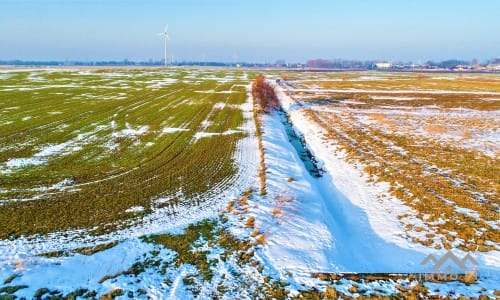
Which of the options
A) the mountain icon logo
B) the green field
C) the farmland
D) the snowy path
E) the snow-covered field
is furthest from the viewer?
the green field

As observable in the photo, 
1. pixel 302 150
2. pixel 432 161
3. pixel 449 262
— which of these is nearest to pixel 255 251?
pixel 449 262

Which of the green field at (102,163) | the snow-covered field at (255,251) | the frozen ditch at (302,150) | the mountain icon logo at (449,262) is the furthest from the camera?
the frozen ditch at (302,150)

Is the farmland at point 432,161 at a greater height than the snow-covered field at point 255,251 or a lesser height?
greater

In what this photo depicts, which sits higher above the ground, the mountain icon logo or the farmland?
the farmland

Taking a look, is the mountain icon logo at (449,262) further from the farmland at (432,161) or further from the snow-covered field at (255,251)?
the farmland at (432,161)

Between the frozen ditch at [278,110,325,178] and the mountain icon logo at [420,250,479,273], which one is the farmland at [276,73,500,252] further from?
the frozen ditch at [278,110,325,178]

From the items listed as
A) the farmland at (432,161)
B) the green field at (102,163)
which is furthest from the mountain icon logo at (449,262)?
the green field at (102,163)

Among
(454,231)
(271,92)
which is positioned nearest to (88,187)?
(454,231)

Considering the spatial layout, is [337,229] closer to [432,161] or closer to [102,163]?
[432,161]

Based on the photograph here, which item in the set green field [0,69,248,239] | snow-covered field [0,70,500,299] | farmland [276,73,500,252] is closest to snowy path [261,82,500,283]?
snow-covered field [0,70,500,299]
